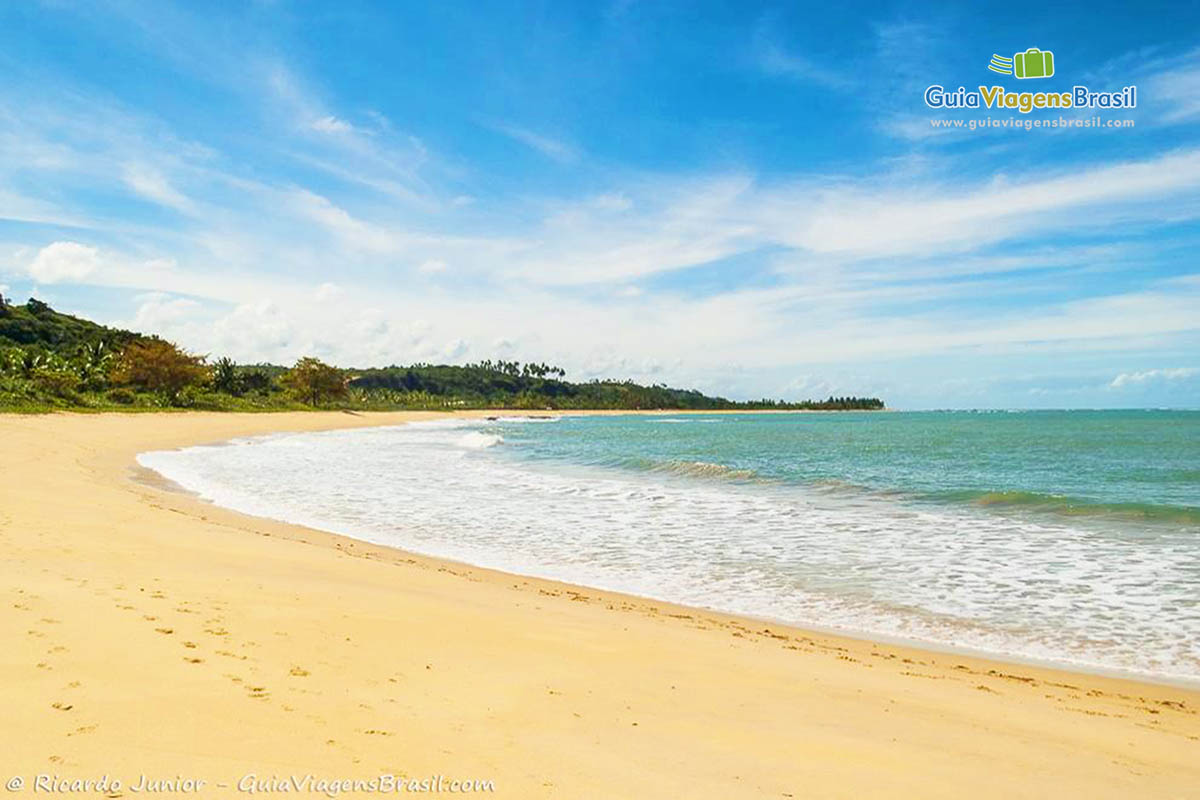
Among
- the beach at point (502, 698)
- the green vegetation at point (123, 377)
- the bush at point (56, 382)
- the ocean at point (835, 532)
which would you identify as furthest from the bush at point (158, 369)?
the beach at point (502, 698)

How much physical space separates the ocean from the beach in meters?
1.47

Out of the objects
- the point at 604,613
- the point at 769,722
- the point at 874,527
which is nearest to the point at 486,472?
the point at 874,527

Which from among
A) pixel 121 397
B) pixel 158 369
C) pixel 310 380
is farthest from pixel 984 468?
pixel 310 380

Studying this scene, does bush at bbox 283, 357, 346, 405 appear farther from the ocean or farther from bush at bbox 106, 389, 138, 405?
the ocean

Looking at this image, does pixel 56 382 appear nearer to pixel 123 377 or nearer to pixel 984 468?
pixel 123 377

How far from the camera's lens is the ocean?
9.20 m

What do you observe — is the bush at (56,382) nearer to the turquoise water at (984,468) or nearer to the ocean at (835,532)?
the ocean at (835,532)

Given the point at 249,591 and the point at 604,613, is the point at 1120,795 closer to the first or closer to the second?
the point at 604,613

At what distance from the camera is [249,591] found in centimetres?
765

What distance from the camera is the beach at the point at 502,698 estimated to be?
12.8 feet

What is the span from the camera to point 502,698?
16.9 feet

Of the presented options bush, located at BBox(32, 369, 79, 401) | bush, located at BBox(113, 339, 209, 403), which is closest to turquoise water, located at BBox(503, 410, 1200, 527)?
bush, located at BBox(32, 369, 79, 401)

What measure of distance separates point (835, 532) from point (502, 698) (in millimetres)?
11672

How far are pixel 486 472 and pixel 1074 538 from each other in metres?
18.8
